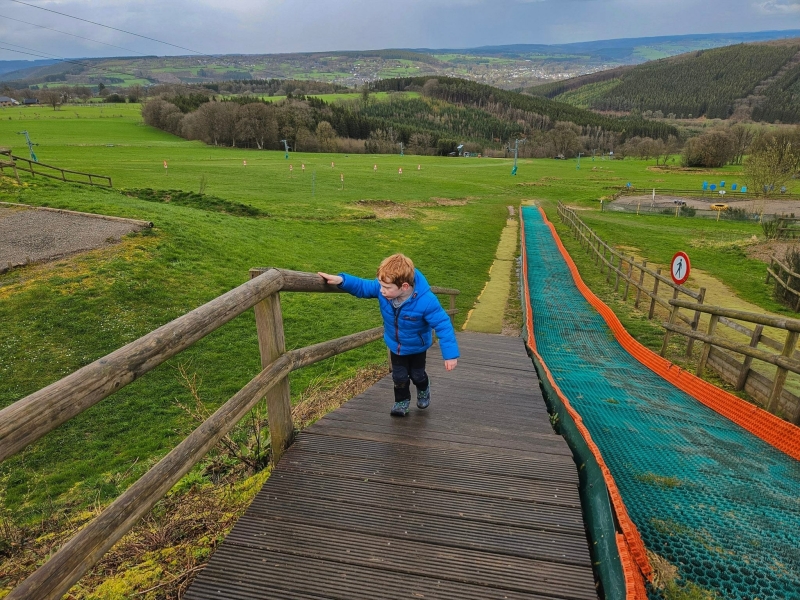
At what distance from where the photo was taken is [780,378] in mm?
5113

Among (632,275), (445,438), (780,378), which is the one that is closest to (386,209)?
(632,275)

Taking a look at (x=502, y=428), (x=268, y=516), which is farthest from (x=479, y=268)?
(x=268, y=516)

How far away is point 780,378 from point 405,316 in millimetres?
4787

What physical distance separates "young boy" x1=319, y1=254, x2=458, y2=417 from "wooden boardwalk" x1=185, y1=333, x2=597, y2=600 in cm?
40

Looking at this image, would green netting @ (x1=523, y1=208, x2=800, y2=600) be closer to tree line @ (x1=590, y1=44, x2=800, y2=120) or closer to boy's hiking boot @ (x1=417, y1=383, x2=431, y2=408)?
boy's hiking boot @ (x1=417, y1=383, x2=431, y2=408)

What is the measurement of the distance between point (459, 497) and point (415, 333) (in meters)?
1.33

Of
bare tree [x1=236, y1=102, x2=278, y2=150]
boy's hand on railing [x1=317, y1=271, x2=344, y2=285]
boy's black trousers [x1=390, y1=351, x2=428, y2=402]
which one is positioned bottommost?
boy's black trousers [x1=390, y1=351, x2=428, y2=402]

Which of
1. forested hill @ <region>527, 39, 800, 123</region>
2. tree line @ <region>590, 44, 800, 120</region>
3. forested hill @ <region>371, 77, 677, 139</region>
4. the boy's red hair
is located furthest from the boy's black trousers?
tree line @ <region>590, 44, 800, 120</region>

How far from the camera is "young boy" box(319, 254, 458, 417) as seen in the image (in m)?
3.21

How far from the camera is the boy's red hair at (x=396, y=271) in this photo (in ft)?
10.4

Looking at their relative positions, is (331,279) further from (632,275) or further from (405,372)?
(632,275)

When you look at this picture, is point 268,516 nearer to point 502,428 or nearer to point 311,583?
point 311,583

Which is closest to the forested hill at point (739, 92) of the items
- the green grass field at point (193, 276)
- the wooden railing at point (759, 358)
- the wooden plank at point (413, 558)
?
the green grass field at point (193, 276)

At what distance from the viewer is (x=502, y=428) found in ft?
11.6
